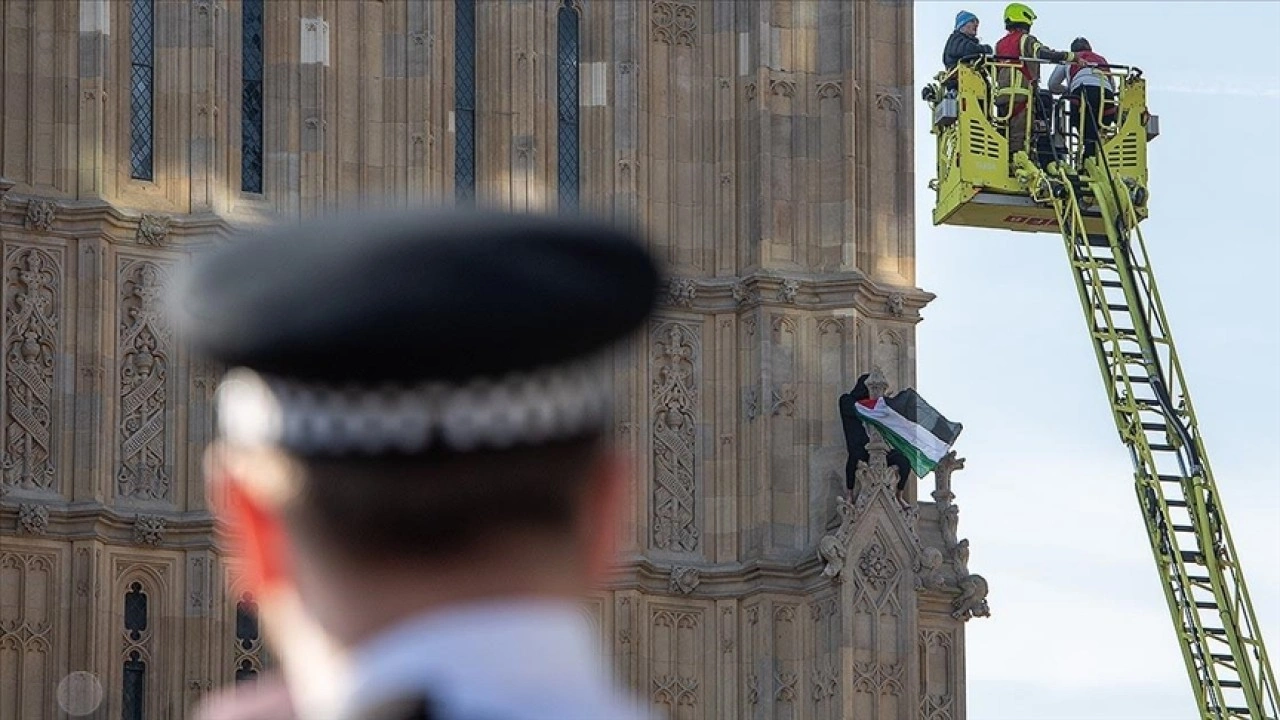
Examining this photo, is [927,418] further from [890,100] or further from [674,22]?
[674,22]

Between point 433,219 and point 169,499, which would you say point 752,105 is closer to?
point 169,499

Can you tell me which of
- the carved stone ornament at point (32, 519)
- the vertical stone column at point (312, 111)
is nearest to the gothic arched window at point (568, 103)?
the vertical stone column at point (312, 111)

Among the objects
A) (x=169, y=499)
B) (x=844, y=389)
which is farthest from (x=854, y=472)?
(x=169, y=499)

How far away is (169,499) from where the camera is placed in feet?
82.4

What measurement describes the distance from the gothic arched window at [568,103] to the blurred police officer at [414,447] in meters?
24.2

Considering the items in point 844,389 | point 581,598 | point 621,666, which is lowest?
point 581,598

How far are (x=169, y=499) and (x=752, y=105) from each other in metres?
5.68

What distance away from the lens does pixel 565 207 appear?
24406 mm

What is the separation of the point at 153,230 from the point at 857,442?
5521 millimetres

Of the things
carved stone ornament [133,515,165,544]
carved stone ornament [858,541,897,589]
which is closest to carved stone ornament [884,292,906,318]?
carved stone ornament [858,541,897,589]

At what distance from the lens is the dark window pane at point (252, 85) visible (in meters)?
26.1

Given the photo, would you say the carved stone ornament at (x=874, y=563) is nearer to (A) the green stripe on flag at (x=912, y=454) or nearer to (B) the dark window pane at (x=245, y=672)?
(A) the green stripe on flag at (x=912, y=454)

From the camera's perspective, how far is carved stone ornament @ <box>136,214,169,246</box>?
25172 mm

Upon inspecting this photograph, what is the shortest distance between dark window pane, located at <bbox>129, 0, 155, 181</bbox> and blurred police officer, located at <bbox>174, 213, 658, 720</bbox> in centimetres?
2306
